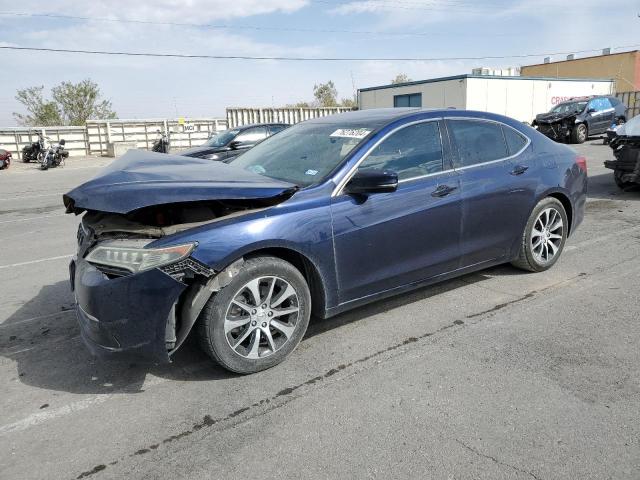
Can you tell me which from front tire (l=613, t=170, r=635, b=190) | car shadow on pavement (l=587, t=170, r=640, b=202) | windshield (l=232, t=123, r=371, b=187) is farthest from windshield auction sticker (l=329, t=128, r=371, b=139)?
front tire (l=613, t=170, r=635, b=190)

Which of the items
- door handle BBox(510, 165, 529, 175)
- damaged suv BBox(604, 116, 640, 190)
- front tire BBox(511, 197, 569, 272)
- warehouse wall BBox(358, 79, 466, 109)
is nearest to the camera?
door handle BBox(510, 165, 529, 175)

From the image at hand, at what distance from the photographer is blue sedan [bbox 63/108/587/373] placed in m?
2.99

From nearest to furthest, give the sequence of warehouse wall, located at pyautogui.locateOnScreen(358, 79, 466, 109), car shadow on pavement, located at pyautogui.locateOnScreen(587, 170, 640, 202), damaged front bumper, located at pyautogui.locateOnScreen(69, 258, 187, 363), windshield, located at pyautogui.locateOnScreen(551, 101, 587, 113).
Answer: damaged front bumper, located at pyautogui.locateOnScreen(69, 258, 187, 363) < car shadow on pavement, located at pyautogui.locateOnScreen(587, 170, 640, 202) < windshield, located at pyautogui.locateOnScreen(551, 101, 587, 113) < warehouse wall, located at pyautogui.locateOnScreen(358, 79, 466, 109)

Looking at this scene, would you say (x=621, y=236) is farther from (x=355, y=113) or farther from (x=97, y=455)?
(x=97, y=455)

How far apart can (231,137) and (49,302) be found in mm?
9645

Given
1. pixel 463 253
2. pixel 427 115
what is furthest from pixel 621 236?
pixel 427 115

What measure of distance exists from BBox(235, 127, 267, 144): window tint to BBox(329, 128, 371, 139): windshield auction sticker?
9.70m

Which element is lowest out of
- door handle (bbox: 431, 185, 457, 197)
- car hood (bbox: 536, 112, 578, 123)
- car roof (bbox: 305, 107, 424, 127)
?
door handle (bbox: 431, 185, 457, 197)

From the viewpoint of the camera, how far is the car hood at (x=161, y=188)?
9.77 ft

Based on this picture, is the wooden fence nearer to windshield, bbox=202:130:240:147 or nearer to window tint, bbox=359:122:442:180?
windshield, bbox=202:130:240:147

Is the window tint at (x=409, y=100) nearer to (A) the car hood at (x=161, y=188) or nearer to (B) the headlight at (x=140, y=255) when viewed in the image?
(A) the car hood at (x=161, y=188)

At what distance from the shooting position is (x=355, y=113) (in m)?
4.66

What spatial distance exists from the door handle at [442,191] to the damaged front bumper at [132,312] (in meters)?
2.05

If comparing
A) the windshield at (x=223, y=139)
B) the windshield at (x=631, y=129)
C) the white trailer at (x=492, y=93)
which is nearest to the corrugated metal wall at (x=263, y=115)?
the white trailer at (x=492, y=93)
